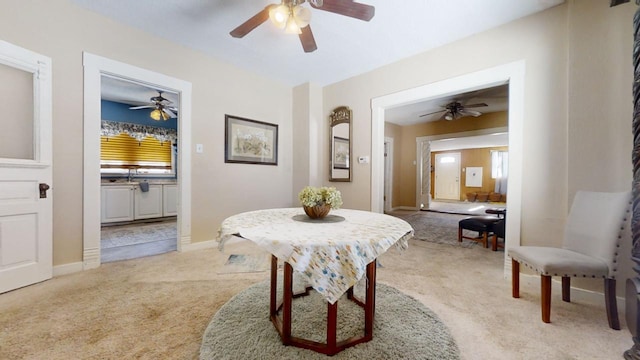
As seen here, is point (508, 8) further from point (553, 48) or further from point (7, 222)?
point (7, 222)

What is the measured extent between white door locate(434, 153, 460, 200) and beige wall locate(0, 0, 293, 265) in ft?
31.9

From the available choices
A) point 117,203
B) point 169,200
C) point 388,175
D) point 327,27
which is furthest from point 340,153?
point 117,203

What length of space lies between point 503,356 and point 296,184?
3.28 metres

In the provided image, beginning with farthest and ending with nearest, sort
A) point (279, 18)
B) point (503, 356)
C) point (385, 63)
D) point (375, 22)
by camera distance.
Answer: point (385, 63)
point (375, 22)
point (279, 18)
point (503, 356)

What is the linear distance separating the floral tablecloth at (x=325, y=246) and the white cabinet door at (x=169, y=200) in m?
4.64

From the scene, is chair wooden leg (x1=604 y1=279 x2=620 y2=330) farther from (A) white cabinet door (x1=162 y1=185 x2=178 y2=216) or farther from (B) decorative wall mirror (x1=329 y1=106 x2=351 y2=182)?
(A) white cabinet door (x1=162 y1=185 x2=178 y2=216)

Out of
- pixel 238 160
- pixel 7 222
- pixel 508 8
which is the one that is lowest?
pixel 7 222

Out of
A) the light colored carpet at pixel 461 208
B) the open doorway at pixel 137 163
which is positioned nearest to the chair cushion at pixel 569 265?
the open doorway at pixel 137 163

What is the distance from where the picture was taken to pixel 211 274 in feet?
7.50

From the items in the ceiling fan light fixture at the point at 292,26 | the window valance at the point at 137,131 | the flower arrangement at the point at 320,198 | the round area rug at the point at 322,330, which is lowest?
the round area rug at the point at 322,330

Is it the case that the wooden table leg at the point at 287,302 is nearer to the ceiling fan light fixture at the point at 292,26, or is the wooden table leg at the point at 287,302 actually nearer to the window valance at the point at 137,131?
the ceiling fan light fixture at the point at 292,26

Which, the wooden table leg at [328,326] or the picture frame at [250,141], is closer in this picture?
the wooden table leg at [328,326]

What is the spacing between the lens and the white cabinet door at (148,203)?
4.68m

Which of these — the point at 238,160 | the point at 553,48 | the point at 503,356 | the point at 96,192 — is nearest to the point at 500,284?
the point at 503,356
